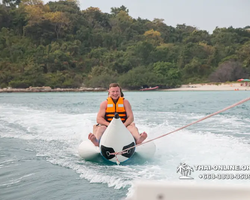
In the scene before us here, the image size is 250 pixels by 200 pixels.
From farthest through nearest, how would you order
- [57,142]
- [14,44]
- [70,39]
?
[70,39] < [14,44] < [57,142]

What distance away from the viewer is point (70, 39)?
188 feet

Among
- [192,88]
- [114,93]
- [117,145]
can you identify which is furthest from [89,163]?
[192,88]

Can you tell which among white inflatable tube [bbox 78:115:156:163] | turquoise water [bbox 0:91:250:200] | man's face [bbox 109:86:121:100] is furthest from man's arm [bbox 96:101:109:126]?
turquoise water [bbox 0:91:250:200]

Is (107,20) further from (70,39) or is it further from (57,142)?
(57,142)

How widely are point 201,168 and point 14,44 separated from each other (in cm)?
5130

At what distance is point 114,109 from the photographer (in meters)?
4.43

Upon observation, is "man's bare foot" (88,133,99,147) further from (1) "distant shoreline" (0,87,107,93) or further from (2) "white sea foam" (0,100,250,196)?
(1) "distant shoreline" (0,87,107,93)

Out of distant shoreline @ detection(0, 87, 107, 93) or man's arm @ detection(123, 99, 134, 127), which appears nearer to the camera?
man's arm @ detection(123, 99, 134, 127)

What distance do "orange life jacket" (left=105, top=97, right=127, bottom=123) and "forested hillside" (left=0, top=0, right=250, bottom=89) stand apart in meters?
37.1

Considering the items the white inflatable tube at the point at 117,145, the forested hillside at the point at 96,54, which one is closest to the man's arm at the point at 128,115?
the white inflatable tube at the point at 117,145

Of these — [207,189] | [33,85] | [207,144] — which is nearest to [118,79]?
[33,85]

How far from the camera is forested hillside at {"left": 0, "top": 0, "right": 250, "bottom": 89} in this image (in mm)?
42312

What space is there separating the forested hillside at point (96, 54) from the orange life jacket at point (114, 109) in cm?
3710

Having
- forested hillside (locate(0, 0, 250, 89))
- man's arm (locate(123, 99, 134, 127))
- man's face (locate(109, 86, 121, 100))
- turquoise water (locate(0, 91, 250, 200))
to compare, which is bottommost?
turquoise water (locate(0, 91, 250, 200))
